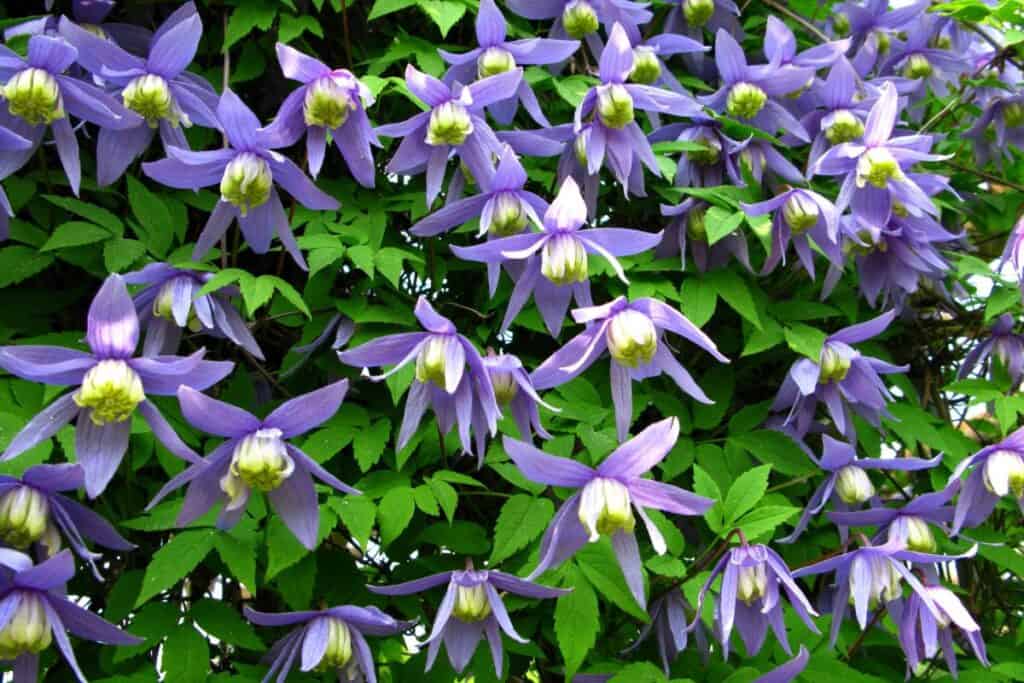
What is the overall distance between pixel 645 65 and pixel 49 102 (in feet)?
3.12

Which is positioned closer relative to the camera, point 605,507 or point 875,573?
point 605,507

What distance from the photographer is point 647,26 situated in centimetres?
216

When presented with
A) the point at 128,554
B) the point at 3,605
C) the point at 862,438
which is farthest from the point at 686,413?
the point at 3,605

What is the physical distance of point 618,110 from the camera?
167cm

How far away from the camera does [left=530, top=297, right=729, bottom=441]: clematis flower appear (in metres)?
1.34

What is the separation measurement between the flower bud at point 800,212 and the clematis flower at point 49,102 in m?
1.01

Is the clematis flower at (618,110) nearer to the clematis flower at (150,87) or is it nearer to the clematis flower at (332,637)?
the clematis flower at (150,87)

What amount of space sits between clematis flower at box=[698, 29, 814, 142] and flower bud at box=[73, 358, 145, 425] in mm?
1168

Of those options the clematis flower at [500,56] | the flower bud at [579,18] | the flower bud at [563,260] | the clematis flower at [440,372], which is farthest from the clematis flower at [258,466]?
the flower bud at [579,18]

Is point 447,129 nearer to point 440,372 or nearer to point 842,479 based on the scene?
point 440,372

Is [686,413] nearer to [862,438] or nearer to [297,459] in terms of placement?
[862,438]

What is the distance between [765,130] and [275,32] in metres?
0.90

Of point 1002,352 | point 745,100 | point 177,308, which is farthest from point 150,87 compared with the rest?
point 1002,352

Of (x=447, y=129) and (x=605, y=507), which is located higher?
(x=447, y=129)
